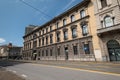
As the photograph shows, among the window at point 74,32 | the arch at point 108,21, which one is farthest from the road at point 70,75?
the window at point 74,32

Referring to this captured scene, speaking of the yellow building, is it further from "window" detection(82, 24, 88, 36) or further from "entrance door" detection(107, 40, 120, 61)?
"entrance door" detection(107, 40, 120, 61)

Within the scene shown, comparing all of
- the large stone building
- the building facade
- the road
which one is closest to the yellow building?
the large stone building

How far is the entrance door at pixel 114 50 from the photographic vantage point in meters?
18.0

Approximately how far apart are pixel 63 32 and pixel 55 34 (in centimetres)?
376

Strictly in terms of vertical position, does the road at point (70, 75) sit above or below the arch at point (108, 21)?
below

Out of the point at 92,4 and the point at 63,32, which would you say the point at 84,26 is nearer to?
the point at 92,4

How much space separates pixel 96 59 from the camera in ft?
67.2

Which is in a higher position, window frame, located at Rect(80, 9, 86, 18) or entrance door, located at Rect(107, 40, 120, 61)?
window frame, located at Rect(80, 9, 86, 18)

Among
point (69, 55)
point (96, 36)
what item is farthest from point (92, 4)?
point (69, 55)

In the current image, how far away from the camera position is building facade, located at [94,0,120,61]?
17906mm

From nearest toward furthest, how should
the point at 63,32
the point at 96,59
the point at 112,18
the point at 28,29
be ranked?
the point at 112,18
the point at 96,59
the point at 63,32
the point at 28,29

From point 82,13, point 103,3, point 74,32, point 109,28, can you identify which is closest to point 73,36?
point 74,32

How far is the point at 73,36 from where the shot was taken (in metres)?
26.0

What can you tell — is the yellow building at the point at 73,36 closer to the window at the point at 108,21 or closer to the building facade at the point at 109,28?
the building facade at the point at 109,28
